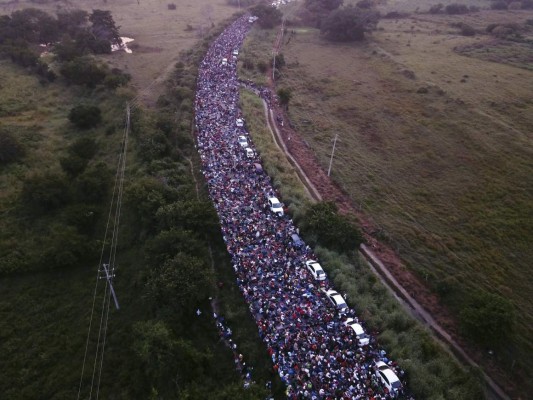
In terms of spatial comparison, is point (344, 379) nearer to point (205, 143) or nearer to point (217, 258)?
point (217, 258)

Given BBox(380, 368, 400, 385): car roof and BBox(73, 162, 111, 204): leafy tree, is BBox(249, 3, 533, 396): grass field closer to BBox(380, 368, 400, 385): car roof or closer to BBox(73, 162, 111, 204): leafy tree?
BBox(380, 368, 400, 385): car roof

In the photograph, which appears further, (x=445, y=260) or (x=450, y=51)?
(x=450, y=51)

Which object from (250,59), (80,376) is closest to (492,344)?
(80,376)

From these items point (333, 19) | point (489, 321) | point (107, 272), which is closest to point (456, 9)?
point (333, 19)

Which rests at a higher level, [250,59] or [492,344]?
[250,59]

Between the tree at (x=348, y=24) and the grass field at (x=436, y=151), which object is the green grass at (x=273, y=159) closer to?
the grass field at (x=436, y=151)

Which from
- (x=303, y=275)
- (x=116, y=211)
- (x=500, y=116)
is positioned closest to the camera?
(x=303, y=275)
